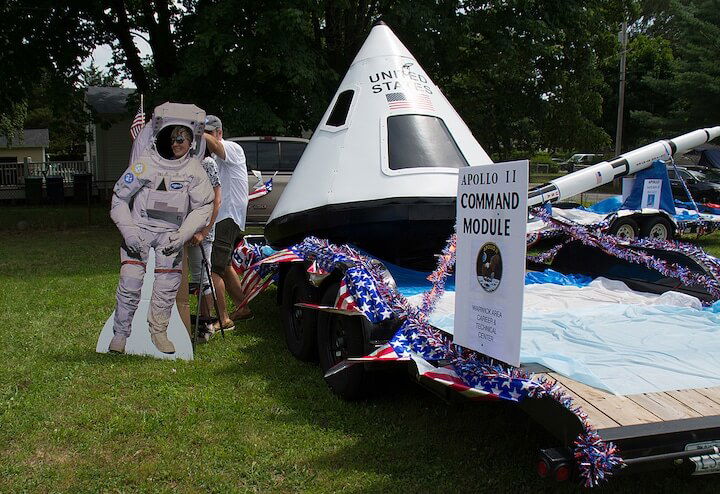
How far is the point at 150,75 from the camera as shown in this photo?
19.2 metres

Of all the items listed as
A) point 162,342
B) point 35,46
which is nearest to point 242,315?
point 162,342

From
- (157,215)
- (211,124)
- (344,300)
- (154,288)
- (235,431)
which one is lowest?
(235,431)

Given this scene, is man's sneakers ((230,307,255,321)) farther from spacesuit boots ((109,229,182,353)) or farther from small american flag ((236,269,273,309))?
spacesuit boots ((109,229,182,353))

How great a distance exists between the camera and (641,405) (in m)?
3.20

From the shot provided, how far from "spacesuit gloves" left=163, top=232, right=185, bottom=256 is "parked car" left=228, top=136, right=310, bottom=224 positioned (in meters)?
6.60

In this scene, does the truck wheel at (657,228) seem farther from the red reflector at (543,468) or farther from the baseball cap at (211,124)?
the red reflector at (543,468)

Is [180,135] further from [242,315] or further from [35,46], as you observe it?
[35,46]

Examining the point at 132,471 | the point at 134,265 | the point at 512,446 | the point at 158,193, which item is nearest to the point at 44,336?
the point at 134,265

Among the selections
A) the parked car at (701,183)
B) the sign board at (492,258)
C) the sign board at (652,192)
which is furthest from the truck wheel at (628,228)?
the sign board at (492,258)

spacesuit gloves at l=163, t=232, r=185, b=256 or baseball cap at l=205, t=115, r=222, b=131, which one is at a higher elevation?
baseball cap at l=205, t=115, r=222, b=131

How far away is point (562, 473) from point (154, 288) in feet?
12.4

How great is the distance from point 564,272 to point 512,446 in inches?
126

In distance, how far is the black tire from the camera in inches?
176

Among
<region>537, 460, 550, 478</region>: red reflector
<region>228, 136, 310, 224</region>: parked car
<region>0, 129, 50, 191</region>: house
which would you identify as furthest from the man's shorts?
<region>0, 129, 50, 191</region>: house
